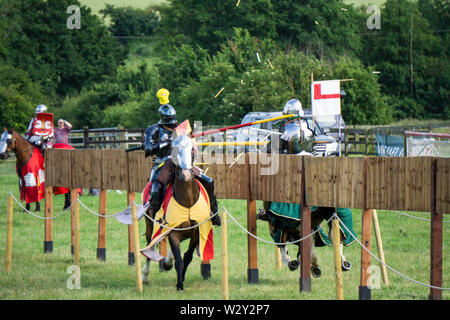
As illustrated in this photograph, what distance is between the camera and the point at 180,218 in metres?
11.4

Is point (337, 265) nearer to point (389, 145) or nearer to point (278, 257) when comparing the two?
point (278, 257)

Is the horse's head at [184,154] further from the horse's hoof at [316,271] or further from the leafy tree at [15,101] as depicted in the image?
the leafy tree at [15,101]

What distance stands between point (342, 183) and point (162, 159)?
3098 mm

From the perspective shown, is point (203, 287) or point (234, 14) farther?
point (234, 14)

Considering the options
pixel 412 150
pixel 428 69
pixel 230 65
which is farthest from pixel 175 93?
pixel 412 150

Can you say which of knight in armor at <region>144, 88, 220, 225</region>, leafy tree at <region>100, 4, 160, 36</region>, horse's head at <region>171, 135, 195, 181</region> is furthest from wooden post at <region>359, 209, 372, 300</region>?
leafy tree at <region>100, 4, 160, 36</region>

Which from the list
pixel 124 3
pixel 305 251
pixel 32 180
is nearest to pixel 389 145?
pixel 32 180

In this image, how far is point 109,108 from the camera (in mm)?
60812

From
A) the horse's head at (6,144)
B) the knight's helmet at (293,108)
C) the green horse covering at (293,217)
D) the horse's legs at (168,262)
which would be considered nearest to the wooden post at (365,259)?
the green horse covering at (293,217)

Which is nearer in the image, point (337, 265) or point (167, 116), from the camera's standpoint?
point (337, 265)

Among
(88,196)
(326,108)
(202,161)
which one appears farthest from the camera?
(88,196)

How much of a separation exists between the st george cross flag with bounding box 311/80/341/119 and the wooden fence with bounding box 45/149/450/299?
473 cm

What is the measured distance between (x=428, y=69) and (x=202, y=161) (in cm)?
5490
